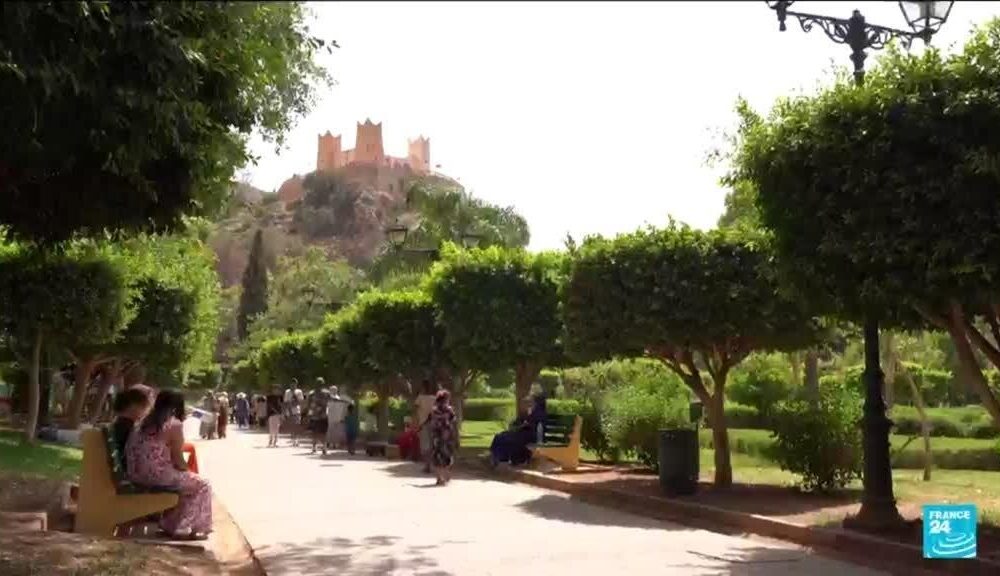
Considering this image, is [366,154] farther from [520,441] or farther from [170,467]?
[170,467]

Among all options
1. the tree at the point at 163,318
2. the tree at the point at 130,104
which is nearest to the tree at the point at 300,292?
the tree at the point at 163,318

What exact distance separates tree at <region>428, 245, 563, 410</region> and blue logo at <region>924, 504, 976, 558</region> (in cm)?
1301

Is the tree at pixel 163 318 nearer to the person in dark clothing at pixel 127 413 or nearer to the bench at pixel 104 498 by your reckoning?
the person in dark clothing at pixel 127 413

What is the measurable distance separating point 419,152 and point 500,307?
436 feet

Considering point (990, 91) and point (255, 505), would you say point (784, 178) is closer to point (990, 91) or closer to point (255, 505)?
point (990, 91)

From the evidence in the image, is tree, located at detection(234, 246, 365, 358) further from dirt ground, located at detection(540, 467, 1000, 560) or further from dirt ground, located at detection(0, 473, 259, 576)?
dirt ground, located at detection(0, 473, 259, 576)

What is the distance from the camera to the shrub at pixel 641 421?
16.6 meters

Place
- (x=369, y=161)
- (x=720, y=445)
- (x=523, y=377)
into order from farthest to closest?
(x=369, y=161), (x=523, y=377), (x=720, y=445)

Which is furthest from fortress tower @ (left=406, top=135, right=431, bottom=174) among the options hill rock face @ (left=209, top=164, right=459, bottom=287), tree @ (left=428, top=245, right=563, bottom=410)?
tree @ (left=428, top=245, right=563, bottom=410)

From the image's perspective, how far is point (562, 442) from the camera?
59.8 feet

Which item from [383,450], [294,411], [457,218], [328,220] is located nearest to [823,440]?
[383,450]

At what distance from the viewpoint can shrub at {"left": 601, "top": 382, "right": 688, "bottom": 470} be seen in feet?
54.3

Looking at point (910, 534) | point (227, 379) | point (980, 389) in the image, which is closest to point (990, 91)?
point (980, 389)

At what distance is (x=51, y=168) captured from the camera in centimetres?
717
